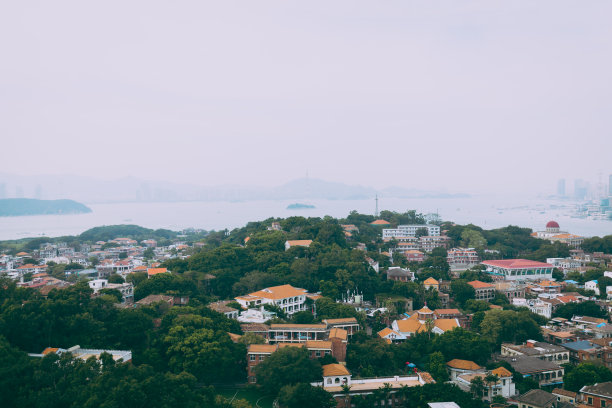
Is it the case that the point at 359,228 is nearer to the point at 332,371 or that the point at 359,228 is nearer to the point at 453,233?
the point at 453,233

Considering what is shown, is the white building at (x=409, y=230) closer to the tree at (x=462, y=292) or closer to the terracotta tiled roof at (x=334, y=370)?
the tree at (x=462, y=292)

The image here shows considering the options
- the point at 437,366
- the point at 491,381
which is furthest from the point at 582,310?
the point at 437,366

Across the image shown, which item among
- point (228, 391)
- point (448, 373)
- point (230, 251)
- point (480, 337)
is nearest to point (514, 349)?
point (480, 337)

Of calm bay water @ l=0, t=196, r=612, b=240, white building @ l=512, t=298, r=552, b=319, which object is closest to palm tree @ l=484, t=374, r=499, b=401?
white building @ l=512, t=298, r=552, b=319

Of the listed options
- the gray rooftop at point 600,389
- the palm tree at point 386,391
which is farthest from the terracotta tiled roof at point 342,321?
the gray rooftop at point 600,389

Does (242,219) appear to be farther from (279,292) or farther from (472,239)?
(279,292)
